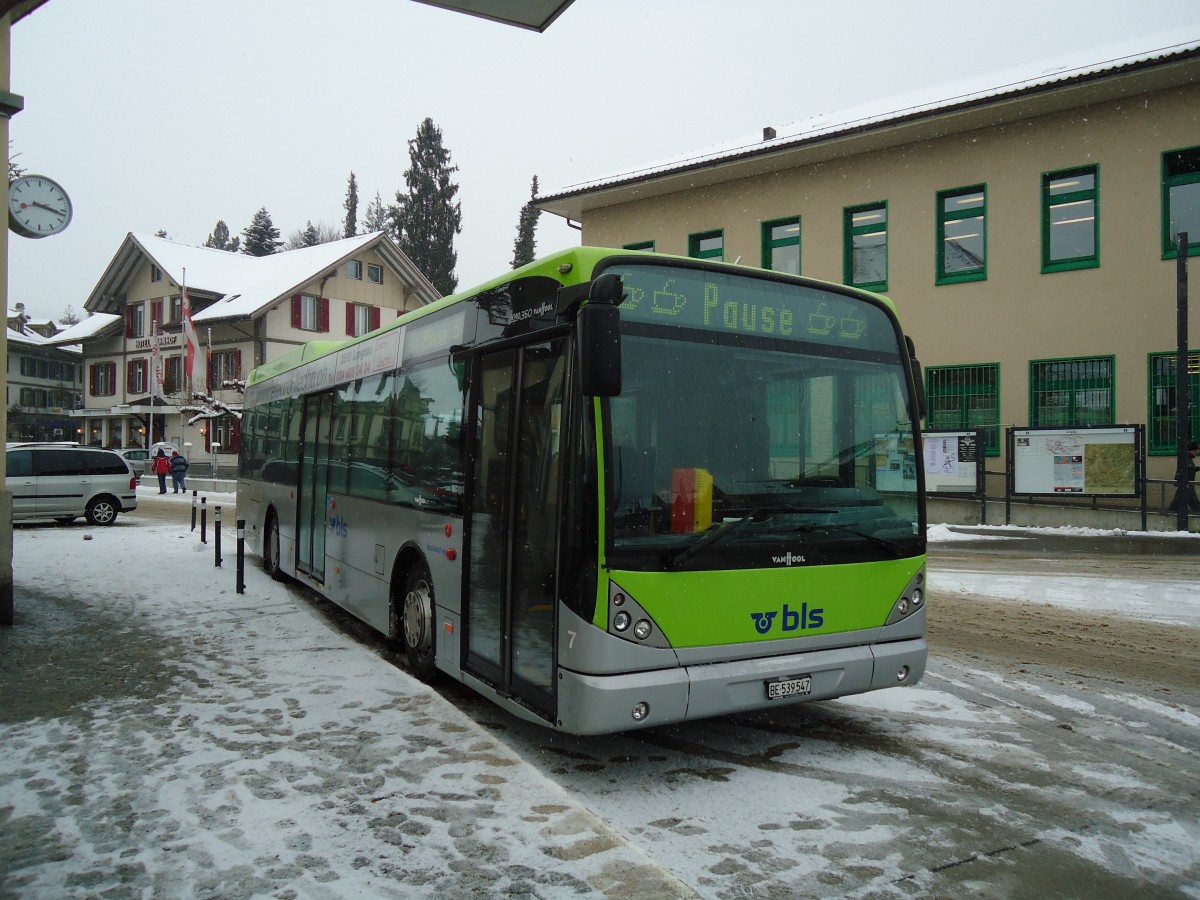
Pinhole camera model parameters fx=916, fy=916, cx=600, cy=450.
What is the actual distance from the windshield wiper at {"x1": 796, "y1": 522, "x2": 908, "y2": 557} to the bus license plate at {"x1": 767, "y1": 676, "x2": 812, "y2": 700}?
2.73 ft

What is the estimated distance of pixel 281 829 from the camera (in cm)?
416

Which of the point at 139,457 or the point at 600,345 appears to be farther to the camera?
the point at 139,457

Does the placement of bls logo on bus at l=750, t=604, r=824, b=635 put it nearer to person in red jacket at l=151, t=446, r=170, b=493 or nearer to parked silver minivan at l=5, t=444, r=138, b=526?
parked silver minivan at l=5, t=444, r=138, b=526

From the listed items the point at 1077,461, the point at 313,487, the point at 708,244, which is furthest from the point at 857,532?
the point at 708,244

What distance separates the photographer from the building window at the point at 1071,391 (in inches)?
777

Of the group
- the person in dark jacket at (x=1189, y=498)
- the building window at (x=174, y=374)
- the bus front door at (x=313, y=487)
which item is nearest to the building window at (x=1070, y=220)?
the person in dark jacket at (x=1189, y=498)

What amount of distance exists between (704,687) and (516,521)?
1481mm

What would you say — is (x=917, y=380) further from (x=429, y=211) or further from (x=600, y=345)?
(x=429, y=211)

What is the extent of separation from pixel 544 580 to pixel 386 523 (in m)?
3.11

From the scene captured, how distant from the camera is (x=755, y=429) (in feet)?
17.0

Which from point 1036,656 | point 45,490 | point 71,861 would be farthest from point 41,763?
point 45,490

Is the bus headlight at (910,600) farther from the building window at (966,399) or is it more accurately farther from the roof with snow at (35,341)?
the roof with snow at (35,341)

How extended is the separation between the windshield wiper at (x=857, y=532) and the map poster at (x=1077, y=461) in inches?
577

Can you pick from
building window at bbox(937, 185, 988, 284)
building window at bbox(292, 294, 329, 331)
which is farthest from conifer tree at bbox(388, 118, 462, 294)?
building window at bbox(937, 185, 988, 284)
